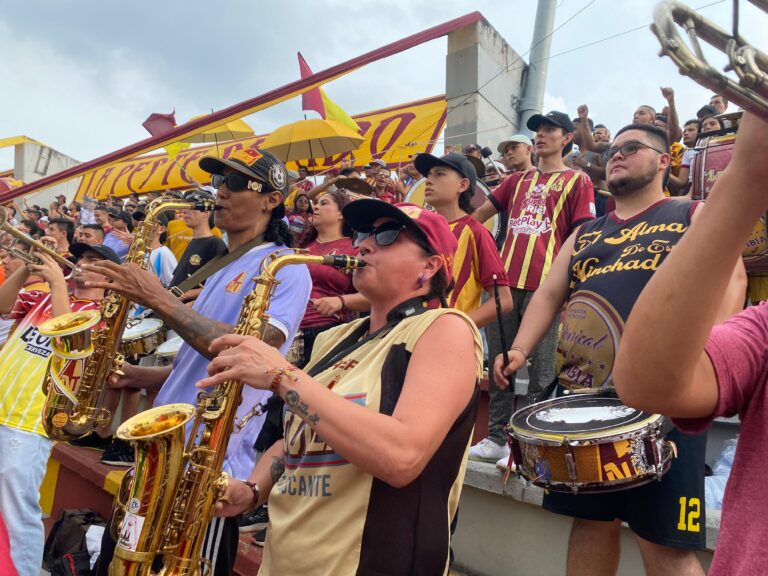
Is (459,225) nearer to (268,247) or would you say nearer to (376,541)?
(268,247)

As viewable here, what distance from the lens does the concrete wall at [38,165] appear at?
28030 mm

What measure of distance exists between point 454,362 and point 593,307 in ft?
3.87

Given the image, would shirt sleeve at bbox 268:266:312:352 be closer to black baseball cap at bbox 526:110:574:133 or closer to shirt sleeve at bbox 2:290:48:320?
shirt sleeve at bbox 2:290:48:320

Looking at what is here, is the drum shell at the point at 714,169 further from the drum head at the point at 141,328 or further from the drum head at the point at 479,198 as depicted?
the drum head at the point at 141,328

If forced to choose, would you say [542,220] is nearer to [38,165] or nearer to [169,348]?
[169,348]

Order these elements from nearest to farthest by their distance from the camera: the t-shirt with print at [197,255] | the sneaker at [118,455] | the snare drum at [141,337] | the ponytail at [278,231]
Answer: the ponytail at [278,231]
the snare drum at [141,337]
the t-shirt with print at [197,255]
the sneaker at [118,455]

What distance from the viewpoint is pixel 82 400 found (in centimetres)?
388

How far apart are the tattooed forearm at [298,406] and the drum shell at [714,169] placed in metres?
3.45

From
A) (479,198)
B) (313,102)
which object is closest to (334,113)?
(313,102)

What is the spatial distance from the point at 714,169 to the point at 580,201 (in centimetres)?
93

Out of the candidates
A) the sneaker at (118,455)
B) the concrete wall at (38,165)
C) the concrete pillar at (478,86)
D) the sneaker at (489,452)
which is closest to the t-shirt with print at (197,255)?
the sneaker at (118,455)

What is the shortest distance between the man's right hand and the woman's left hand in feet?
4.50

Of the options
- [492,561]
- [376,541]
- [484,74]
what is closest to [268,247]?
[376,541]

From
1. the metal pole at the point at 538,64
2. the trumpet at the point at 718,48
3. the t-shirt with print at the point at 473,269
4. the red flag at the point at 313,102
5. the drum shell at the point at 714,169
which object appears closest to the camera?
the trumpet at the point at 718,48
